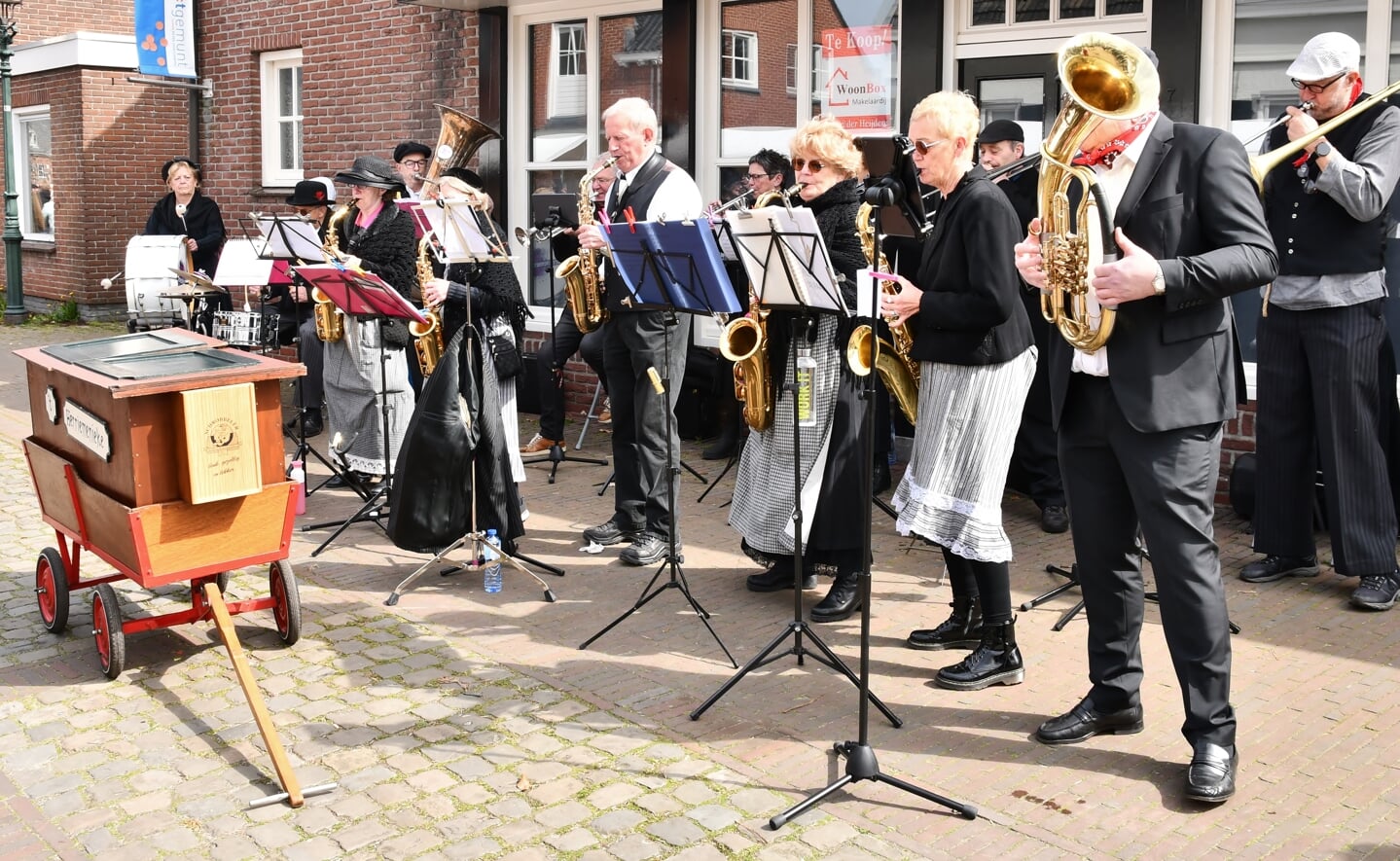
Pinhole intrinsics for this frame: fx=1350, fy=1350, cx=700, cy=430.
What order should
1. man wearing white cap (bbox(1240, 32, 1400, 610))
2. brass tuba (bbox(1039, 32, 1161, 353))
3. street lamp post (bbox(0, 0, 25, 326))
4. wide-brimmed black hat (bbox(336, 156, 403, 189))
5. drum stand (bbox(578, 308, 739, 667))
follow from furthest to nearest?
street lamp post (bbox(0, 0, 25, 326)) < wide-brimmed black hat (bbox(336, 156, 403, 189)) < man wearing white cap (bbox(1240, 32, 1400, 610)) < drum stand (bbox(578, 308, 739, 667)) < brass tuba (bbox(1039, 32, 1161, 353))

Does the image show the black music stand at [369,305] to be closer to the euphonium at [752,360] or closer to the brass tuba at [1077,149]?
the euphonium at [752,360]

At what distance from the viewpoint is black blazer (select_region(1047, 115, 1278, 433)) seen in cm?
400

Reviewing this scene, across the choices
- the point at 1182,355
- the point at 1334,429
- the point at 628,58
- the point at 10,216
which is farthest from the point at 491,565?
the point at 10,216

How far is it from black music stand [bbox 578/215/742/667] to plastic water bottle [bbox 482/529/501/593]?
2.43 ft

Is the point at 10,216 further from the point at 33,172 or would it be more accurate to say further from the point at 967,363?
the point at 967,363

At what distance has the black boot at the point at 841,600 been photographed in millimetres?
5816

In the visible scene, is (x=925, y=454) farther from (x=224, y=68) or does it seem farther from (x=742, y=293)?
(x=224, y=68)

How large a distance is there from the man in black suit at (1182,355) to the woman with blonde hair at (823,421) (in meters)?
1.53

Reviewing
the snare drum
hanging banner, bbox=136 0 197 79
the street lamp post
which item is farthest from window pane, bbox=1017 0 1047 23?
the street lamp post

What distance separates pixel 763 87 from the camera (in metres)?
9.91

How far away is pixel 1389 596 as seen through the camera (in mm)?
6016

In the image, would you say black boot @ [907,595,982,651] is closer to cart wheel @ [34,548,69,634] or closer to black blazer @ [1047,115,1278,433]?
black blazer @ [1047,115,1278,433]

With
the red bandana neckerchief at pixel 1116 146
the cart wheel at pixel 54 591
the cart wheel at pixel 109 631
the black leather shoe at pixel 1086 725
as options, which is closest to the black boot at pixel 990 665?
the black leather shoe at pixel 1086 725

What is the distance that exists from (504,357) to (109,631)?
276cm
